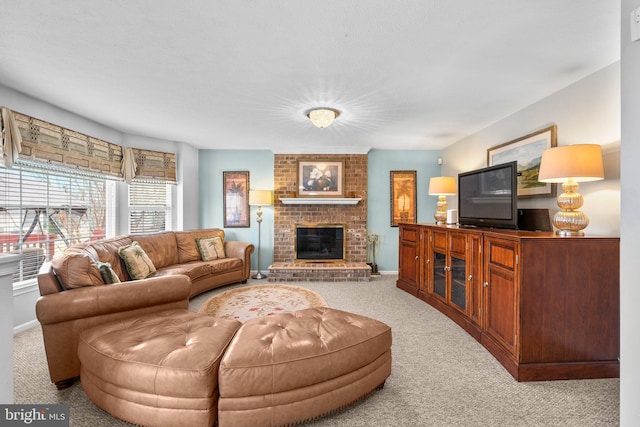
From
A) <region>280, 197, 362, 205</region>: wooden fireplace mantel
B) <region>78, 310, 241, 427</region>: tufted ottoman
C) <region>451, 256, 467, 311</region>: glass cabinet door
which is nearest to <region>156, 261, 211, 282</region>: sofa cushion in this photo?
<region>280, 197, 362, 205</region>: wooden fireplace mantel

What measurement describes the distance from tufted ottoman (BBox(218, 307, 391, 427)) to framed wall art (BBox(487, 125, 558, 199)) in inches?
90.1

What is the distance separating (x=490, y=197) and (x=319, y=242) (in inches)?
113

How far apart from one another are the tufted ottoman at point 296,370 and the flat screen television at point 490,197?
5.71 ft

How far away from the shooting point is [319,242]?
495 cm

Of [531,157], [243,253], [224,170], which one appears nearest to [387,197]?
[531,157]

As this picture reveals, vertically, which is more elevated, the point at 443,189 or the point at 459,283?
the point at 443,189

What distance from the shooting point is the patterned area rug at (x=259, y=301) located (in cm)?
319

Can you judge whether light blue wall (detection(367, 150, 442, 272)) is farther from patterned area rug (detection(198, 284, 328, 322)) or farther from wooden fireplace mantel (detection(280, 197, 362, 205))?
patterned area rug (detection(198, 284, 328, 322))

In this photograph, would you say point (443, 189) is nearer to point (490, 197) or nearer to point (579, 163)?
point (490, 197)

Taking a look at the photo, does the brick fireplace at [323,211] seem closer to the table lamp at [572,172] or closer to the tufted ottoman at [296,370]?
the table lamp at [572,172]

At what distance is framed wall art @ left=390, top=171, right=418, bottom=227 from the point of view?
5.02 m

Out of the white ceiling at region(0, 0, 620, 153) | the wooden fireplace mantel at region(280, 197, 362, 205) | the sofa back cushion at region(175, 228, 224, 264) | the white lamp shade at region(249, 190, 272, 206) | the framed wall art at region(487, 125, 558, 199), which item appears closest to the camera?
the white ceiling at region(0, 0, 620, 153)

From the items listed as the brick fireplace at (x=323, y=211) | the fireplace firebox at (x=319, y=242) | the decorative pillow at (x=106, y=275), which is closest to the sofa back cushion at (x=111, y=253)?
the decorative pillow at (x=106, y=275)

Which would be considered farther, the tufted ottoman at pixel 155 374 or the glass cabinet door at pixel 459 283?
the glass cabinet door at pixel 459 283
